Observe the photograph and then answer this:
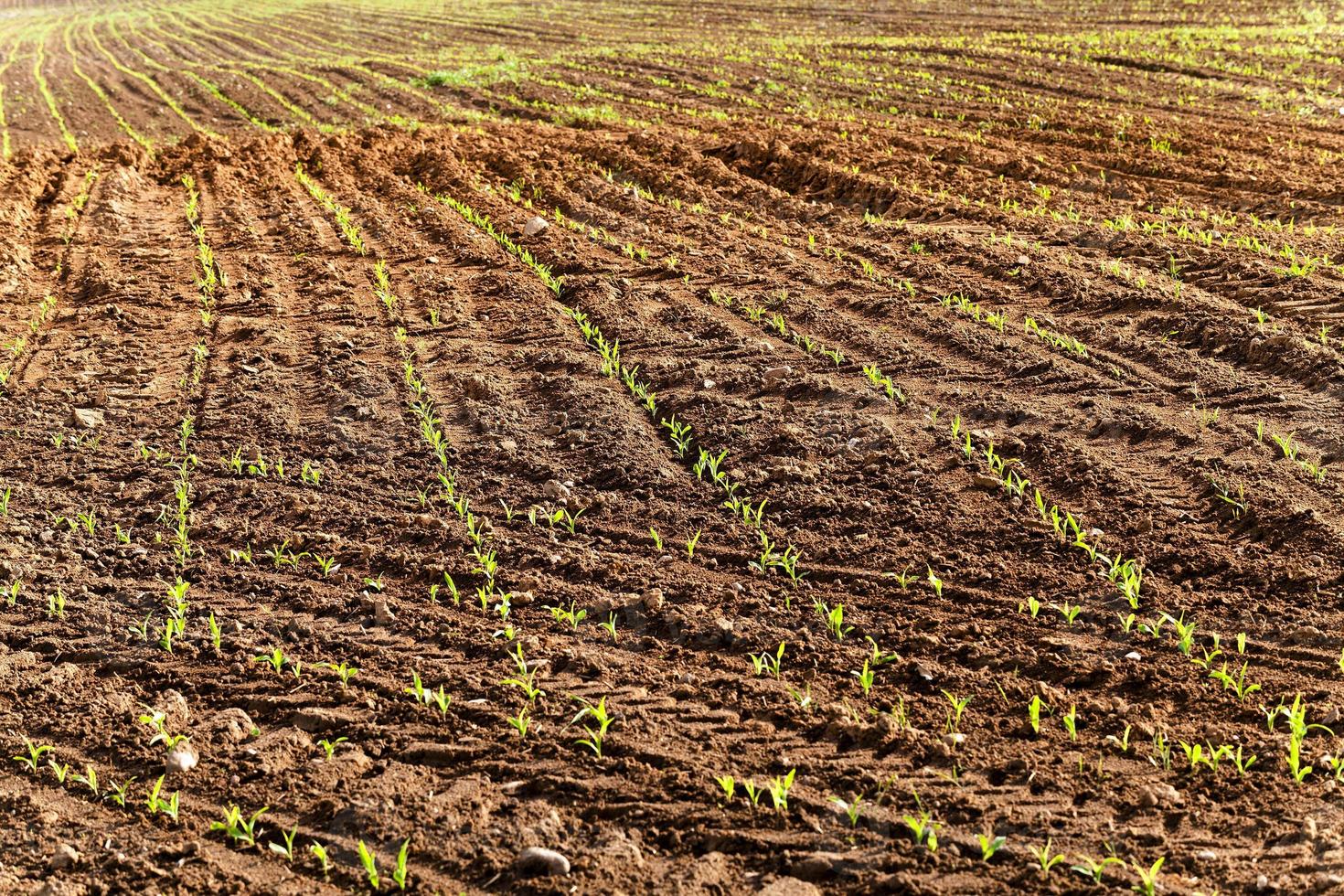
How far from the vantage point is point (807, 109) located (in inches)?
605

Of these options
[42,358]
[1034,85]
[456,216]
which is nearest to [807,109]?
[1034,85]

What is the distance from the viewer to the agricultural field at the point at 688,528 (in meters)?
3.42

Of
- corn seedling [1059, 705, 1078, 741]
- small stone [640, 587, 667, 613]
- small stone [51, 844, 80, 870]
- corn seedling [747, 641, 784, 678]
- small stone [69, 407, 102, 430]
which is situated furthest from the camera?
small stone [69, 407, 102, 430]

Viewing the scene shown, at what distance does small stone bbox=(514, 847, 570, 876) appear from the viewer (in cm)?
326

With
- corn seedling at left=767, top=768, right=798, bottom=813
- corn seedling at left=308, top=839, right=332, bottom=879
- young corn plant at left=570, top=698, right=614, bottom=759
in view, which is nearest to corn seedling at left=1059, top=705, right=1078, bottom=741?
corn seedling at left=767, top=768, right=798, bottom=813

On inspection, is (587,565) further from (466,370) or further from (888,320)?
(888,320)

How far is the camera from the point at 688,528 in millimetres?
5148

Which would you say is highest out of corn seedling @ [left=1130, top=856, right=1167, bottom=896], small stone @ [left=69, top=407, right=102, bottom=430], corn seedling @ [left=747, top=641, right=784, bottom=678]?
small stone @ [left=69, top=407, right=102, bottom=430]

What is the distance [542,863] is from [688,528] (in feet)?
6.95

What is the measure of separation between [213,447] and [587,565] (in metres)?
2.60

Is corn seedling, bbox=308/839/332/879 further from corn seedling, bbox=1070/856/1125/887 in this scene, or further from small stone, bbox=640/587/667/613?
corn seedling, bbox=1070/856/1125/887

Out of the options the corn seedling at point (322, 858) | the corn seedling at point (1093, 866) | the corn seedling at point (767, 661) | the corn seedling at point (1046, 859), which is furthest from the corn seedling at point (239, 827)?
the corn seedling at point (1093, 866)

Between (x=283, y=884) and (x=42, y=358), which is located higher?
(x=42, y=358)

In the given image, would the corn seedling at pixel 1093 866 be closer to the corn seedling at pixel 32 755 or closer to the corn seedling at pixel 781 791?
the corn seedling at pixel 781 791
